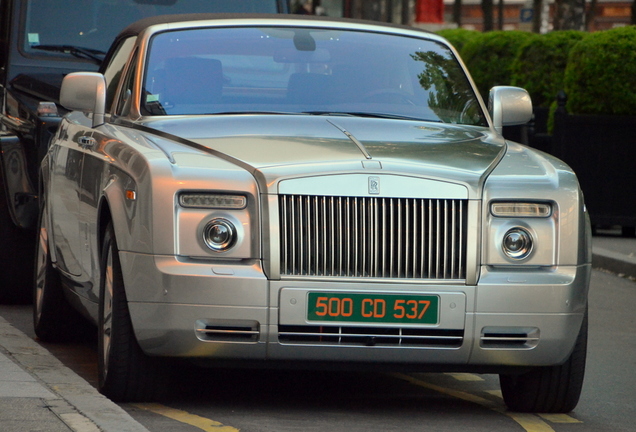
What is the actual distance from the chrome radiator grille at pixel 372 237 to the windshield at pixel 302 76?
1.21m

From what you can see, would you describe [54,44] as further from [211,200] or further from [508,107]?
[211,200]

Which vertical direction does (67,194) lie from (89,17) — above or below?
below

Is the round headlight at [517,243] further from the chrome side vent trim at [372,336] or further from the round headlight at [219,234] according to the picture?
the round headlight at [219,234]

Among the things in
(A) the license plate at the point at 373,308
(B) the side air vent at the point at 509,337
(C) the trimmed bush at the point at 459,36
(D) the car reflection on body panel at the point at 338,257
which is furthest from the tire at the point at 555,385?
(C) the trimmed bush at the point at 459,36

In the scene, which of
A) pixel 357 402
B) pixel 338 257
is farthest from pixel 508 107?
pixel 338 257

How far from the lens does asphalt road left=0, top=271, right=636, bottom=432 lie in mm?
5859

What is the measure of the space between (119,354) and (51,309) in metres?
1.98

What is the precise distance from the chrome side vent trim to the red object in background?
33.2 meters

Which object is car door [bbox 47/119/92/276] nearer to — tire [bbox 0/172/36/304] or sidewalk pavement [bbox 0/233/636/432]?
sidewalk pavement [bbox 0/233/636/432]

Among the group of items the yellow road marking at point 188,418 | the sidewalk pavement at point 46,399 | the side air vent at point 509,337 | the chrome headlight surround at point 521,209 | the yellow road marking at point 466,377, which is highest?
the chrome headlight surround at point 521,209

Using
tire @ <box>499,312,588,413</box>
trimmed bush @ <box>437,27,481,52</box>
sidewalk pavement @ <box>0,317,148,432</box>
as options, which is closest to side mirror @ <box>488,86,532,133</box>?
tire @ <box>499,312,588,413</box>

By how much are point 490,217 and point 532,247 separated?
0.21 m

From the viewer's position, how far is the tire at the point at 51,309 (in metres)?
7.74

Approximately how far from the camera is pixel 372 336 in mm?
5660
